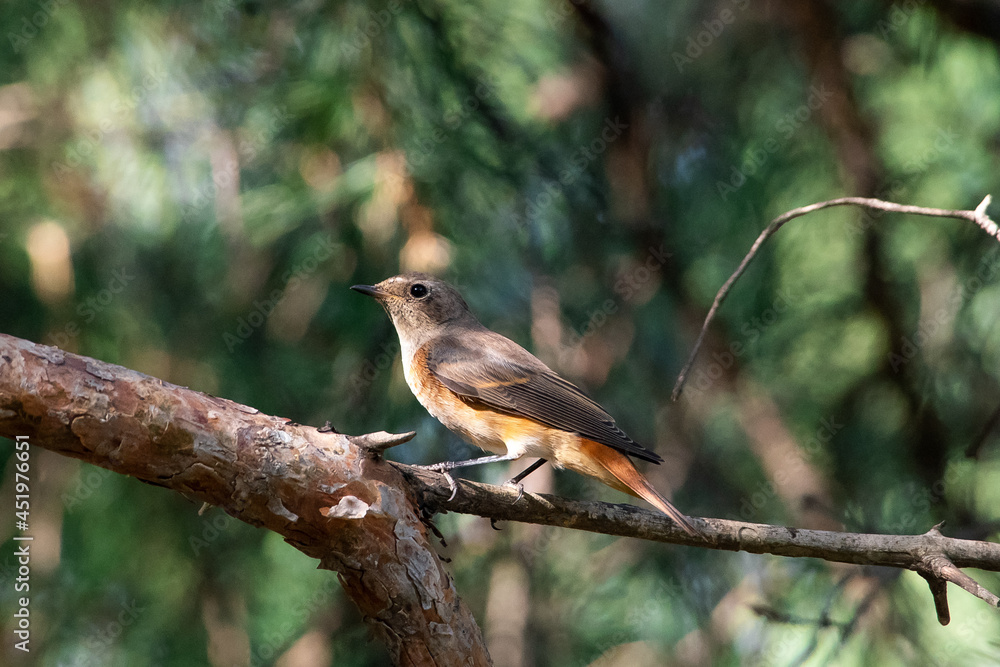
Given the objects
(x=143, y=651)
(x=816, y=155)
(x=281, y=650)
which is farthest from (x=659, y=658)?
(x=816, y=155)

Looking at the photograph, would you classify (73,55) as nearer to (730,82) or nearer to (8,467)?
(8,467)

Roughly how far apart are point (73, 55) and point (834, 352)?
3949 mm

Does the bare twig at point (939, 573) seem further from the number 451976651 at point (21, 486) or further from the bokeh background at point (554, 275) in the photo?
the number 451976651 at point (21, 486)

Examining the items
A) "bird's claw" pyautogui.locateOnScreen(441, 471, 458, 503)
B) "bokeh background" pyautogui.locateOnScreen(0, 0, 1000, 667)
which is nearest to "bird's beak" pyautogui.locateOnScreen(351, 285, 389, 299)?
"bokeh background" pyautogui.locateOnScreen(0, 0, 1000, 667)

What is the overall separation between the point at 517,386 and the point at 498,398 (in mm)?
103

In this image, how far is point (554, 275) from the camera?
4.19m

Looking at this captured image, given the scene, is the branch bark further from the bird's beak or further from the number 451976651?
the number 451976651

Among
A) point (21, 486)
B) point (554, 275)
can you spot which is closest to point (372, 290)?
point (554, 275)

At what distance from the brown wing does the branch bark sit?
1.90 ft

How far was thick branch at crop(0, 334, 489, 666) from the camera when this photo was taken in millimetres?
1863

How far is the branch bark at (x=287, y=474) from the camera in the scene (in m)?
1.87

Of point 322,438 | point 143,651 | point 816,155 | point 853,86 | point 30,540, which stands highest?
point 853,86

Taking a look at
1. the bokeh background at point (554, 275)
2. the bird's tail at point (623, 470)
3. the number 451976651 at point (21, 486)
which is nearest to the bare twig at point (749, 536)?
the bird's tail at point (623, 470)

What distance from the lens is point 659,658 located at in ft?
12.3
